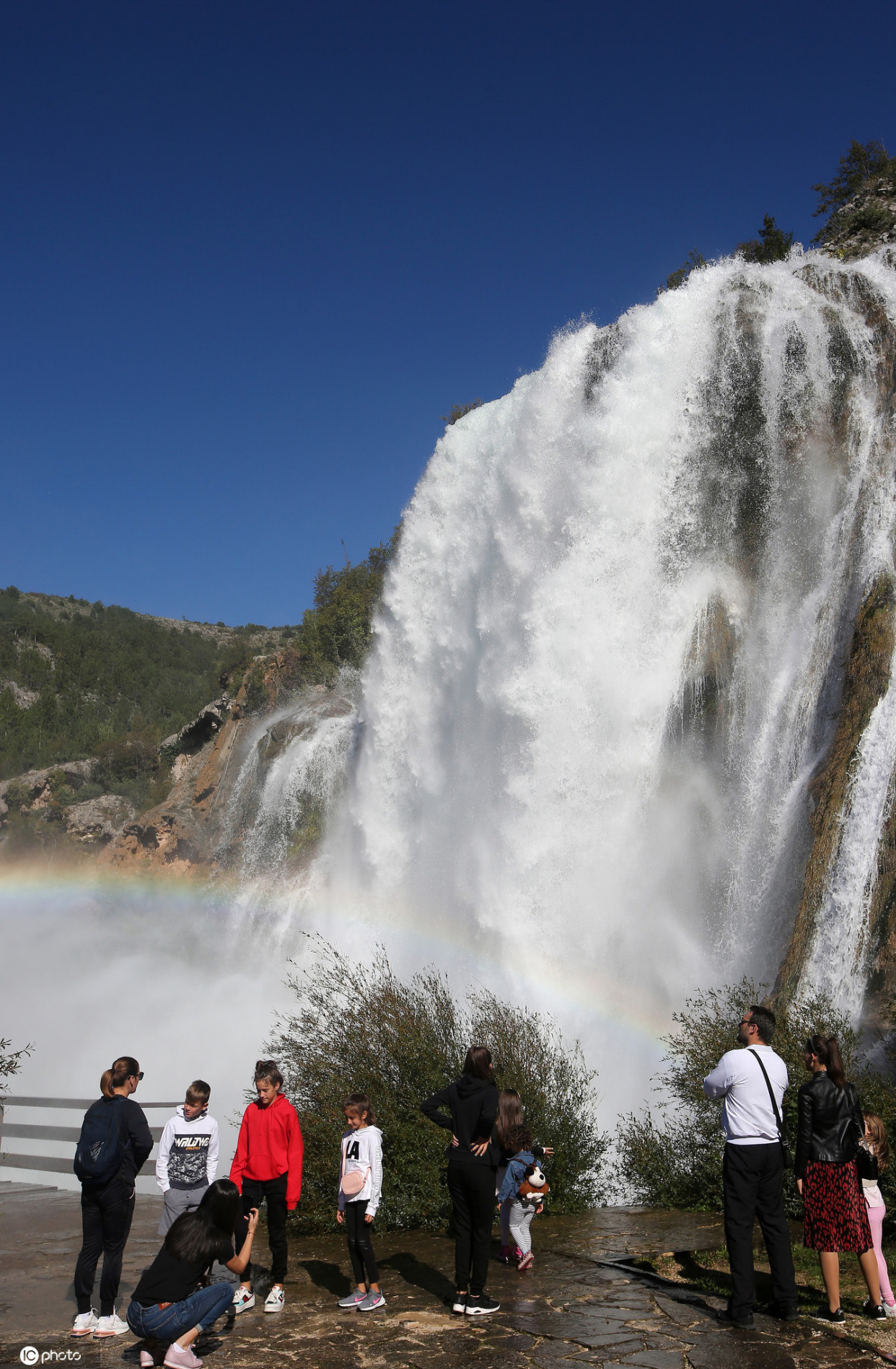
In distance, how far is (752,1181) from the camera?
5.44m

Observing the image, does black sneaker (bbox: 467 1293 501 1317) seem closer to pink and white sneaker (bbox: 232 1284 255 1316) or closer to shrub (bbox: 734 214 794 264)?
pink and white sneaker (bbox: 232 1284 255 1316)

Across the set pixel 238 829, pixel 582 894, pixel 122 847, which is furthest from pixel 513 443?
pixel 122 847

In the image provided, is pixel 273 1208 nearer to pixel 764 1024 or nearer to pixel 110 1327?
pixel 110 1327

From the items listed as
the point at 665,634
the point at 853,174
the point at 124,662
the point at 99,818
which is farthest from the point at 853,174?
the point at 124,662

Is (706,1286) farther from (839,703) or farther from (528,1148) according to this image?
(839,703)

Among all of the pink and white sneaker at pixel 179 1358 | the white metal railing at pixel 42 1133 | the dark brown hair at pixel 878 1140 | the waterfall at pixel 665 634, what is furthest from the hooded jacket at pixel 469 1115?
the waterfall at pixel 665 634

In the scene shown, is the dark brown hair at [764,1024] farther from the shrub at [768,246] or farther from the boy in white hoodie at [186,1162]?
the shrub at [768,246]

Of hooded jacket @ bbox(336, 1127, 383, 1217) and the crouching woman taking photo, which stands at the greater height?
hooded jacket @ bbox(336, 1127, 383, 1217)

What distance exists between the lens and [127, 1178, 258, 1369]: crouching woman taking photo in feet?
15.9

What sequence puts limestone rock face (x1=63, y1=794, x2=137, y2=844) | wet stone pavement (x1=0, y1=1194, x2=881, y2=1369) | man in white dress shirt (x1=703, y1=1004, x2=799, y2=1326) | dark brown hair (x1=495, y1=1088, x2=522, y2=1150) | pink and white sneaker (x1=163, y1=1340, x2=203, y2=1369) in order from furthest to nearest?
Answer: limestone rock face (x1=63, y1=794, x2=137, y2=844) → dark brown hair (x1=495, y1=1088, x2=522, y2=1150) → man in white dress shirt (x1=703, y1=1004, x2=799, y2=1326) → wet stone pavement (x1=0, y1=1194, x2=881, y2=1369) → pink and white sneaker (x1=163, y1=1340, x2=203, y2=1369)

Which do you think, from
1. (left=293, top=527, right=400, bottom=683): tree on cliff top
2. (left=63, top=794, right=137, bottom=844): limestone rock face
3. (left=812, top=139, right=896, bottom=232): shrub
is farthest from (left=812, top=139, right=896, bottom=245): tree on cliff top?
(left=63, top=794, right=137, bottom=844): limestone rock face

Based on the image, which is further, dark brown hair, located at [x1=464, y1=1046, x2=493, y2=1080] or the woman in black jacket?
dark brown hair, located at [x1=464, y1=1046, x2=493, y2=1080]

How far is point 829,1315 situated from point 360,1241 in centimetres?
270

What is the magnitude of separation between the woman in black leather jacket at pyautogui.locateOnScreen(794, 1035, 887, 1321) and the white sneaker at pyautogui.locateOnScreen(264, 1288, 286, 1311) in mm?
3184
